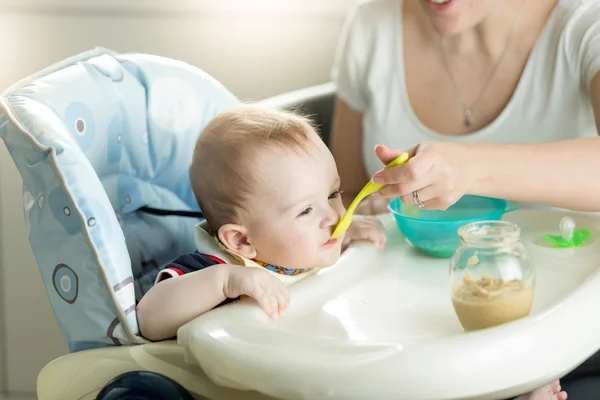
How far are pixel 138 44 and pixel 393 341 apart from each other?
165 centimetres

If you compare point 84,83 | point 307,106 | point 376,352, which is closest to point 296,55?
point 307,106

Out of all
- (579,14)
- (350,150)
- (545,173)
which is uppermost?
(579,14)

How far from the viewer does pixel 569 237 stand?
1.16 m

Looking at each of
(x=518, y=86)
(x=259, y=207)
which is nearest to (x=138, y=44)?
(x=518, y=86)

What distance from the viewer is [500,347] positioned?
2.80 feet

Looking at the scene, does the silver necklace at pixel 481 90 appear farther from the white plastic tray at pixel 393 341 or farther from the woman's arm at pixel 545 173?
the white plastic tray at pixel 393 341

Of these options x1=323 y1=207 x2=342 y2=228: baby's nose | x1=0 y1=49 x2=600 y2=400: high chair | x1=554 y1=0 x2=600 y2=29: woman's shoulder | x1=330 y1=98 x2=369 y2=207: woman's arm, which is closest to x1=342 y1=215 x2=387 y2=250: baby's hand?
x1=0 y1=49 x2=600 y2=400: high chair

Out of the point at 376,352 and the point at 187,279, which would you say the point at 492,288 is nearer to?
the point at 376,352

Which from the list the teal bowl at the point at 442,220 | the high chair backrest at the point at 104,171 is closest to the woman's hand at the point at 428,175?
the teal bowl at the point at 442,220

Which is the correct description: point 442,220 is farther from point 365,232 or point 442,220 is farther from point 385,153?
point 385,153

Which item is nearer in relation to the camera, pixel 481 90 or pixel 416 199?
pixel 416 199

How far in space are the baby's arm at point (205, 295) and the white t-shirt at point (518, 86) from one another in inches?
21.2

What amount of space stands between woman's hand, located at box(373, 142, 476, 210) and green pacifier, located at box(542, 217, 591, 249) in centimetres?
19

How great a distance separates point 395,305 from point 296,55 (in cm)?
142
